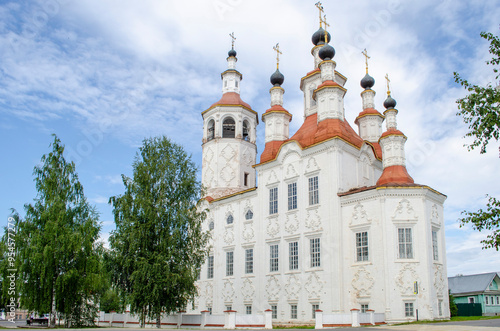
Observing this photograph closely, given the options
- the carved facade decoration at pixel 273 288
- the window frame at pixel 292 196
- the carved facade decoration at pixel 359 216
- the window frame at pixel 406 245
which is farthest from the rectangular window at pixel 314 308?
the window frame at pixel 292 196

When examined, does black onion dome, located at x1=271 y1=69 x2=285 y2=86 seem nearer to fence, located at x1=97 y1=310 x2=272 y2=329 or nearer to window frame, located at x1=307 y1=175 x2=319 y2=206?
window frame, located at x1=307 y1=175 x2=319 y2=206

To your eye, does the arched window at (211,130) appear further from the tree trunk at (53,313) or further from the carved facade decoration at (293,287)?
the tree trunk at (53,313)

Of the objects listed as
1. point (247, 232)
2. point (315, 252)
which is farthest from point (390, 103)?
point (247, 232)

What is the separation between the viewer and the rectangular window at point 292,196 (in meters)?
28.3

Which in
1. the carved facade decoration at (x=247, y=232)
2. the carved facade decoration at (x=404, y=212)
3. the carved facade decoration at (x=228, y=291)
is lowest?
the carved facade decoration at (x=228, y=291)

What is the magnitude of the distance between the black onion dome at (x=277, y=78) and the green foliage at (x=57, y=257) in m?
18.8

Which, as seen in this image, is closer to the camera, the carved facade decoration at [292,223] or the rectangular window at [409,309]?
the rectangular window at [409,309]

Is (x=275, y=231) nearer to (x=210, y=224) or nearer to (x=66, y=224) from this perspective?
(x=210, y=224)

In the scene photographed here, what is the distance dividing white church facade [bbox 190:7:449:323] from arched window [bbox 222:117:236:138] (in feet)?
2.76

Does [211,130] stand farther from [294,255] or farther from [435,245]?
[435,245]

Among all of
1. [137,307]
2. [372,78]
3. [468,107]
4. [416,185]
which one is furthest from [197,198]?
[372,78]

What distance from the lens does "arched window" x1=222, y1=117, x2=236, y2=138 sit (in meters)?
38.0

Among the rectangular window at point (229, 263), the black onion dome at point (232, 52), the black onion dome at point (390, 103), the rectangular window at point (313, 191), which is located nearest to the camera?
the rectangular window at point (313, 191)

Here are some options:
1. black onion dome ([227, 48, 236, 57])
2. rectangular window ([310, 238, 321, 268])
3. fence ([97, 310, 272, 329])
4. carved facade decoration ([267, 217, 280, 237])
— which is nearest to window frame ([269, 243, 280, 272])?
carved facade decoration ([267, 217, 280, 237])
